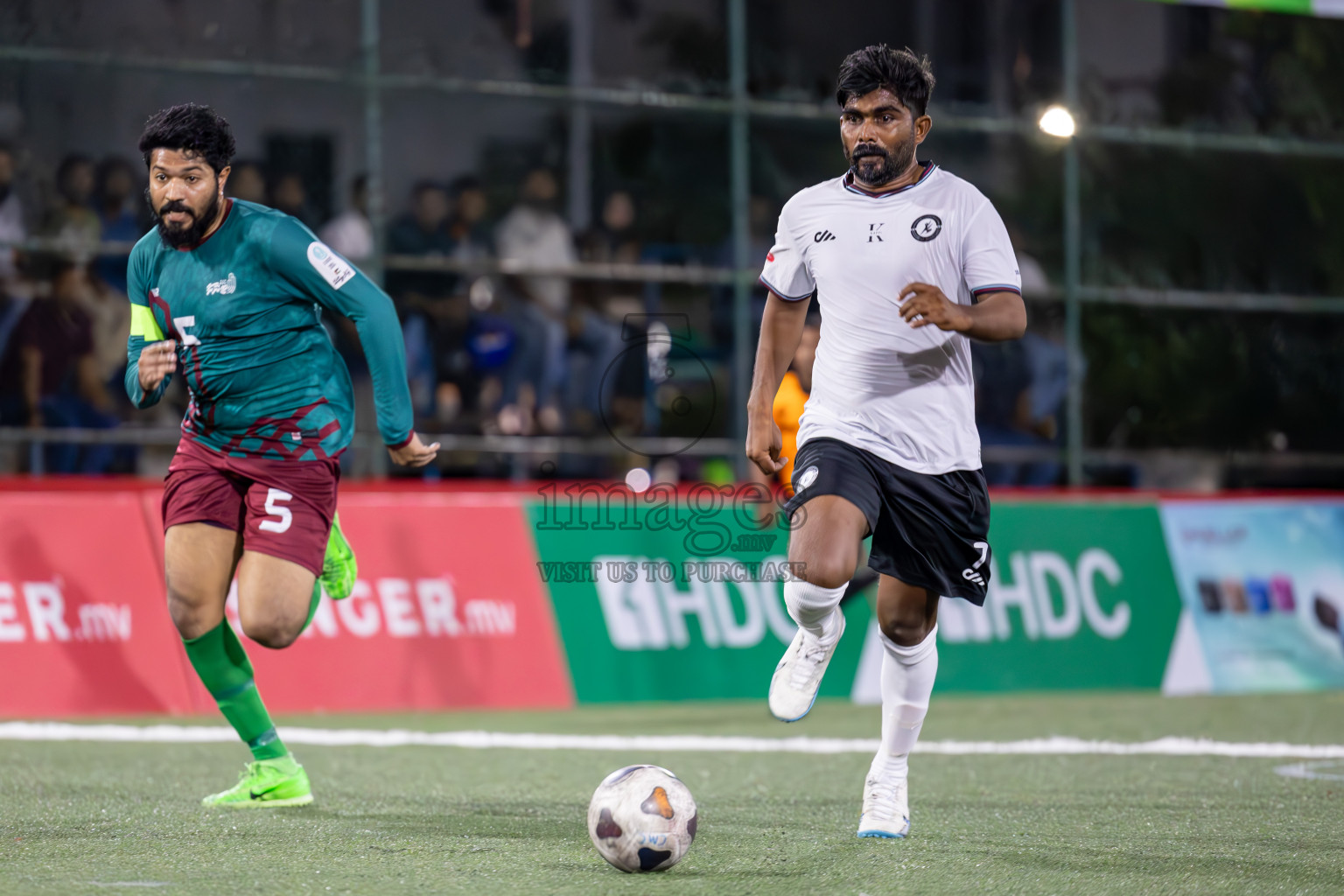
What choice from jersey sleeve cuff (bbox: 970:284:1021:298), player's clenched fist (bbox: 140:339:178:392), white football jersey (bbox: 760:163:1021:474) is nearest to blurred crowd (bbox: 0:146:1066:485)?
player's clenched fist (bbox: 140:339:178:392)

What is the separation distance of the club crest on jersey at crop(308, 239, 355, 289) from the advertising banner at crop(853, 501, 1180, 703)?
5.87 meters

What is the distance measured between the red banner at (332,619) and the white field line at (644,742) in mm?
547

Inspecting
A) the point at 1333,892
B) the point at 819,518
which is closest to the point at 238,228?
the point at 819,518

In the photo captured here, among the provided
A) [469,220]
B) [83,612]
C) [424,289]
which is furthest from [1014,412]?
[83,612]

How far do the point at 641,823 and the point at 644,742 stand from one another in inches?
156

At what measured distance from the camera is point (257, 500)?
5.84 meters

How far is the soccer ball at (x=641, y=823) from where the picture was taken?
14.9ft

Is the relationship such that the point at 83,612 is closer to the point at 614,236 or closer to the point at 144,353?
the point at 144,353

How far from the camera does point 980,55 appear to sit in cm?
1443

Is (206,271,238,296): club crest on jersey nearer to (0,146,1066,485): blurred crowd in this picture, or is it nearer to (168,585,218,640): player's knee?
(168,585,218,640): player's knee

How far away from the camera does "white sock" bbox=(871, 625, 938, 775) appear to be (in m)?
5.43

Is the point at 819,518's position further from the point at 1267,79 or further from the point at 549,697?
the point at 1267,79

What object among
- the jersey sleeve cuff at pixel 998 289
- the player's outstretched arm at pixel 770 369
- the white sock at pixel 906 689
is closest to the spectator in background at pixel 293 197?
the player's outstretched arm at pixel 770 369

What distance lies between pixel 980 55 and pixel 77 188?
7472 millimetres
